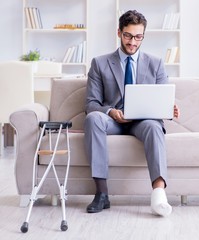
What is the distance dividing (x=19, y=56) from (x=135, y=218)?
5.10m

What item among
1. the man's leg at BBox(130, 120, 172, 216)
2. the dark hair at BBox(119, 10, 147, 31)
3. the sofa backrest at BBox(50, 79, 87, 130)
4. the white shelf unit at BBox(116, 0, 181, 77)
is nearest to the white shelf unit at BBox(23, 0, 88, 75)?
the white shelf unit at BBox(116, 0, 181, 77)

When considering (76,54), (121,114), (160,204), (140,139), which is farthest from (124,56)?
(76,54)

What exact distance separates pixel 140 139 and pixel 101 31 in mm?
4731

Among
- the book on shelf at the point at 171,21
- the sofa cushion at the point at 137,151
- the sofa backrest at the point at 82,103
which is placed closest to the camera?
the sofa cushion at the point at 137,151

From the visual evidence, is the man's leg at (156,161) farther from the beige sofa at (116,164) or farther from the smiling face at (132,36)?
the smiling face at (132,36)

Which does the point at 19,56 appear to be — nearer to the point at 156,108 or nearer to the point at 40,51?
the point at 40,51

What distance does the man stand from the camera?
298 cm

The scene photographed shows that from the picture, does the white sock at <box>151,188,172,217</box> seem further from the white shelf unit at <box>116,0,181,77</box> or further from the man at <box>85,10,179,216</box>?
the white shelf unit at <box>116,0,181,77</box>

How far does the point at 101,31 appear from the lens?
765 cm

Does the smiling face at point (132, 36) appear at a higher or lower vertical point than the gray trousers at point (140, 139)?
higher

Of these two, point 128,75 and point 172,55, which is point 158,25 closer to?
point 172,55

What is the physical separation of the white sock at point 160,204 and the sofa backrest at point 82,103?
0.71m

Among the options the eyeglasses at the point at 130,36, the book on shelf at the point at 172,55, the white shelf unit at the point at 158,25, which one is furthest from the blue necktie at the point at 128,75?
the white shelf unit at the point at 158,25

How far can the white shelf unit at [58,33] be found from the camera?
25.0 feet
